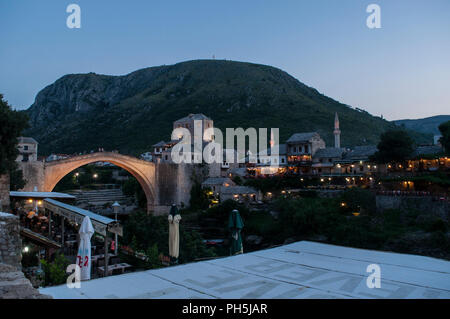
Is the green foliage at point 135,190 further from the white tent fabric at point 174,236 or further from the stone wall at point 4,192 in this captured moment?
the white tent fabric at point 174,236

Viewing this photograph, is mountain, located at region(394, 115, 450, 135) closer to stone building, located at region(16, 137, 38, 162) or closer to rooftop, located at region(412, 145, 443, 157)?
rooftop, located at region(412, 145, 443, 157)

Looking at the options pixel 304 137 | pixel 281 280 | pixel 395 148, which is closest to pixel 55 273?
pixel 281 280

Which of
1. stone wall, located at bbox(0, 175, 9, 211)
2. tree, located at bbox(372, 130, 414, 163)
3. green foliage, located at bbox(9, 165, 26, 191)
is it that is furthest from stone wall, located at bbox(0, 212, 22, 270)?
tree, located at bbox(372, 130, 414, 163)

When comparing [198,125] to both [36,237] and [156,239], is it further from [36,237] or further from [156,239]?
[36,237]
